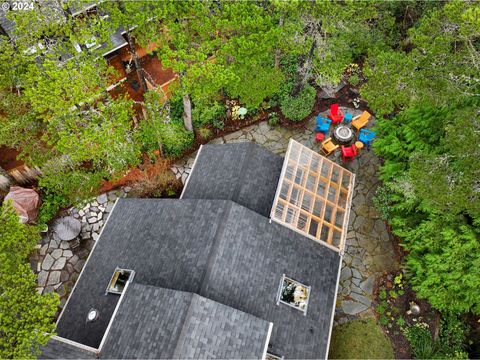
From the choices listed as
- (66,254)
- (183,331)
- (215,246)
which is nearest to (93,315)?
(183,331)

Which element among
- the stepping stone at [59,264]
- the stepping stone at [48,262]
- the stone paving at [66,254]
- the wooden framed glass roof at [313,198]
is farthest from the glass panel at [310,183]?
the stepping stone at [48,262]

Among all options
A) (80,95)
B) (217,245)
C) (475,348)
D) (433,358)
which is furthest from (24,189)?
(475,348)

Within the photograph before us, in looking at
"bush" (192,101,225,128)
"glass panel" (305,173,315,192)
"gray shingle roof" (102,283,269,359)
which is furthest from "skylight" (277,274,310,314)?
"bush" (192,101,225,128)

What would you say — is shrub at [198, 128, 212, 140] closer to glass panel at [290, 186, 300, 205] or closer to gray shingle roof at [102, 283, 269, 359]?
glass panel at [290, 186, 300, 205]

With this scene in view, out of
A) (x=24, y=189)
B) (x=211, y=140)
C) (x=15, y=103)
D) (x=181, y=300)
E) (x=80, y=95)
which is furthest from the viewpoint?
(x=211, y=140)

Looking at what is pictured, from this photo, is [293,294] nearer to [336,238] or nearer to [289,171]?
[336,238]

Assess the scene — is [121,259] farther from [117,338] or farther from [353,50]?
[353,50]
